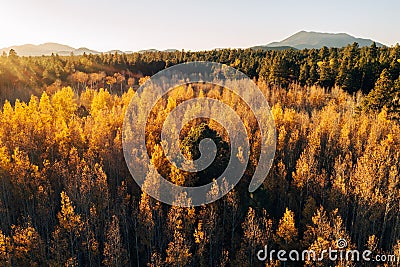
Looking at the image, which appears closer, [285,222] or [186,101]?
[285,222]

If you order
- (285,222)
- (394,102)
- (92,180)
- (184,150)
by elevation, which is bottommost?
(285,222)

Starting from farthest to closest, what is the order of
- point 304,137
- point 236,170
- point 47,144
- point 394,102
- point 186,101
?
point 186,101 → point 394,102 → point 304,137 → point 47,144 → point 236,170

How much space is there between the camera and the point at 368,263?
22391 mm

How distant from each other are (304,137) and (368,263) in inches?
737

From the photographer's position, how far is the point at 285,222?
23.3 m

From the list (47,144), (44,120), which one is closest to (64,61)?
(44,120)

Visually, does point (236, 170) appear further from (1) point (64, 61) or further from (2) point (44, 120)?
(1) point (64, 61)

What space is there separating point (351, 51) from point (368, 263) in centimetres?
5326

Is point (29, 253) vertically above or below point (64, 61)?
below

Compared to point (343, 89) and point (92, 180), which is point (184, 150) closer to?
point (92, 180)

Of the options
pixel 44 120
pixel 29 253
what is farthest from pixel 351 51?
pixel 29 253

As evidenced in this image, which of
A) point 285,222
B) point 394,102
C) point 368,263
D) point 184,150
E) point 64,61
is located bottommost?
point 368,263

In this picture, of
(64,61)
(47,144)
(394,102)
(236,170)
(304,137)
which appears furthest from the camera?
(64,61)

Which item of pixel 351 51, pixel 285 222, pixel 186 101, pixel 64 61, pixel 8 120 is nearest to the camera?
pixel 285 222
